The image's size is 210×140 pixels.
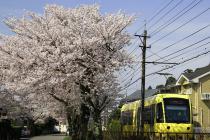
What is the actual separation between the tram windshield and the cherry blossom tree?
371cm

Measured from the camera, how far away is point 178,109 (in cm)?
3195

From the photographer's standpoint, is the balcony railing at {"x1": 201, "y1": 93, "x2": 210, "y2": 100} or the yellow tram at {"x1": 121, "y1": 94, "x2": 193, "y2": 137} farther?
the balcony railing at {"x1": 201, "y1": 93, "x2": 210, "y2": 100}

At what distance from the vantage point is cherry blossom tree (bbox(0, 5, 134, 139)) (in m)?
27.4

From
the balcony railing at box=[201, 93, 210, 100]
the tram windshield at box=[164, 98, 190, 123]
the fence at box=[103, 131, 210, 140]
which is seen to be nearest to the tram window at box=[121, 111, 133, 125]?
the tram windshield at box=[164, 98, 190, 123]

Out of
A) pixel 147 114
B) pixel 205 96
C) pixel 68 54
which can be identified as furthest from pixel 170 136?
pixel 205 96

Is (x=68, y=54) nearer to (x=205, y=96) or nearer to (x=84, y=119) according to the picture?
(x=84, y=119)

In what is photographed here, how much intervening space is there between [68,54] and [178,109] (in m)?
9.01

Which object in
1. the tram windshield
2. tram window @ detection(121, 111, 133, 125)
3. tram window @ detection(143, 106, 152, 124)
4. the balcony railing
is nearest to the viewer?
the tram windshield

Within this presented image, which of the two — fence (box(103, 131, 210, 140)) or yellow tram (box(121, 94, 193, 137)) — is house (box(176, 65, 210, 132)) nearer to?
yellow tram (box(121, 94, 193, 137))

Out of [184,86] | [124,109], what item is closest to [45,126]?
[184,86]

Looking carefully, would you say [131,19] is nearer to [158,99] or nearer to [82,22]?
[82,22]

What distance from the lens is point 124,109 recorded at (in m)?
45.0

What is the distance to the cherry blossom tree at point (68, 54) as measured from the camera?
27.4 metres

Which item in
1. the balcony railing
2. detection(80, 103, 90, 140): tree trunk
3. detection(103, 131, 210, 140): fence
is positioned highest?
the balcony railing
